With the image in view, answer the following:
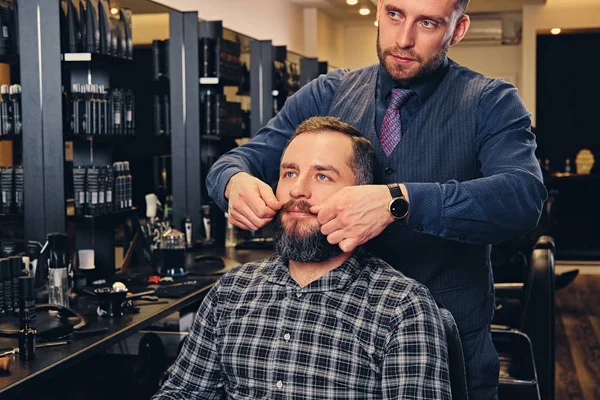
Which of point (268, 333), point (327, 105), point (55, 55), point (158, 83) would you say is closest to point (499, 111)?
point (327, 105)

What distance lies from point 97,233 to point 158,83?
1.59 metres

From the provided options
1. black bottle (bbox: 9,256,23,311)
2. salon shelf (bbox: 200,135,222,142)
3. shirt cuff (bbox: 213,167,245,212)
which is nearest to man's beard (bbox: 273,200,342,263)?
shirt cuff (bbox: 213,167,245,212)

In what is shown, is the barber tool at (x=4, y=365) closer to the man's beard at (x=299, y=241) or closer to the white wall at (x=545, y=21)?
the man's beard at (x=299, y=241)

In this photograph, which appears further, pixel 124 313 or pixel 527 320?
pixel 527 320

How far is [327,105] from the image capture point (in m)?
2.00

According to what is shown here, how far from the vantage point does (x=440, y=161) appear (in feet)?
5.80

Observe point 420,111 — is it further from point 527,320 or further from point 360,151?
point 527,320

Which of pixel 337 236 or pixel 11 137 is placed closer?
pixel 337 236

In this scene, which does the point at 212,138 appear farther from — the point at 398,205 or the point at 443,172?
the point at 398,205

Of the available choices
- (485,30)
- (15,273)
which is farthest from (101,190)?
(485,30)

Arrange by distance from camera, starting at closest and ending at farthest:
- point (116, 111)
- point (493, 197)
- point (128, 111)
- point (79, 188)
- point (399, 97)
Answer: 1. point (493, 197)
2. point (399, 97)
3. point (79, 188)
4. point (116, 111)
5. point (128, 111)

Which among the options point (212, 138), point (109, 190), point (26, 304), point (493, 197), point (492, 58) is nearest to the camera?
point (493, 197)

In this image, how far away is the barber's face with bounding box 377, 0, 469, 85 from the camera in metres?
1.66

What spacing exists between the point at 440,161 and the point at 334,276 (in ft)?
1.17
